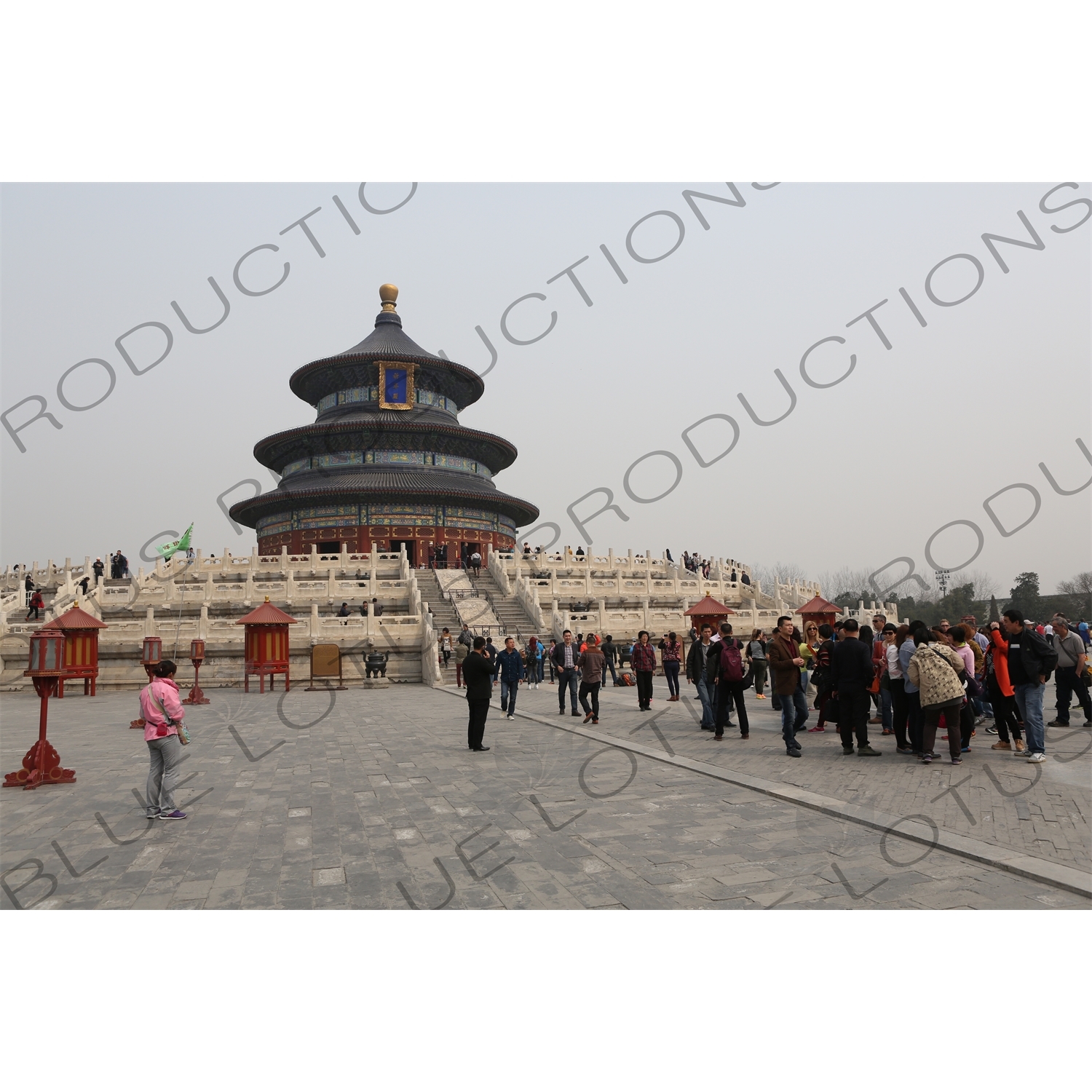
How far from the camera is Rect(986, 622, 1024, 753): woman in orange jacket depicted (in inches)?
345

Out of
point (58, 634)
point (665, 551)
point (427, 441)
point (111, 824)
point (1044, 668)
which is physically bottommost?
point (111, 824)

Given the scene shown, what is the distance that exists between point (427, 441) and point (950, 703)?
119ft

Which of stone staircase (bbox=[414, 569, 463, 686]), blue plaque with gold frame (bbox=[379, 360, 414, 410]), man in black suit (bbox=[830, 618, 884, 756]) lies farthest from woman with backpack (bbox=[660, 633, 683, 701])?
blue plaque with gold frame (bbox=[379, 360, 414, 410])

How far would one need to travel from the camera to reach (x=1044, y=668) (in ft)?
26.3

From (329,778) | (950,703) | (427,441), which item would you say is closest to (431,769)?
(329,778)

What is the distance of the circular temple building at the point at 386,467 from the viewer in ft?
128

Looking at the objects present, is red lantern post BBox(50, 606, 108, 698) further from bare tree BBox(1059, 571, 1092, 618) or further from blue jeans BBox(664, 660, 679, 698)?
bare tree BBox(1059, 571, 1092, 618)

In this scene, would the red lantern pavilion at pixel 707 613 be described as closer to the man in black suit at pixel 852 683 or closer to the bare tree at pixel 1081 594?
the man in black suit at pixel 852 683

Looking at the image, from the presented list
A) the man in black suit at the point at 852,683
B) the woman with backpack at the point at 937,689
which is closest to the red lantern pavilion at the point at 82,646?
the man in black suit at the point at 852,683

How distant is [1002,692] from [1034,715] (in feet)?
2.38

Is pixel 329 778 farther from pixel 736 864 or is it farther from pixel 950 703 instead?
pixel 950 703

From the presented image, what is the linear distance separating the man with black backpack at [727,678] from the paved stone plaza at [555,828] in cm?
41

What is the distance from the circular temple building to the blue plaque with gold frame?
5 centimetres

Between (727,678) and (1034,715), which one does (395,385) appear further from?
(1034,715)
